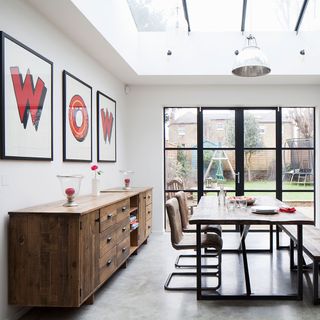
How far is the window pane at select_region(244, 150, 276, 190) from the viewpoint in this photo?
6957mm

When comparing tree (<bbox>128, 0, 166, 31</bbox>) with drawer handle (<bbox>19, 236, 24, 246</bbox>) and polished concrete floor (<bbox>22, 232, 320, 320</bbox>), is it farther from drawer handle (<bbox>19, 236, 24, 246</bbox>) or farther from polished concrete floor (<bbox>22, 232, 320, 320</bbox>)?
drawer handle (<bbox>19, 236, 24, 246</bbox>)

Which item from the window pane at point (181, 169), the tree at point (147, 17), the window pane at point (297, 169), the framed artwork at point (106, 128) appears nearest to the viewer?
the framed artwork at point (106, 128)

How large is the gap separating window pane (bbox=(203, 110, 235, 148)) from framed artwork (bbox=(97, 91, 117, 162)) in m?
1.86

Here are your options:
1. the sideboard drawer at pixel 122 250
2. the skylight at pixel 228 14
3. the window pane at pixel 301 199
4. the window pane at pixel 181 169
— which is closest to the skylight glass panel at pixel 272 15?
the skylight at pixel 228 14

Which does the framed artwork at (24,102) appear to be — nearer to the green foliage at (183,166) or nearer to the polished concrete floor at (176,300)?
the polished concrete floor at (176,300)

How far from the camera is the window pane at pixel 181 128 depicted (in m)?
7.05

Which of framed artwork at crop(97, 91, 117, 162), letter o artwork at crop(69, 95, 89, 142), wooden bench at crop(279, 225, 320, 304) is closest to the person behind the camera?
wooden bench at crop(279, 225, 320, 304)

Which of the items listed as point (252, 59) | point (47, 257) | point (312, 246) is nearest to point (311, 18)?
point (252, 59)

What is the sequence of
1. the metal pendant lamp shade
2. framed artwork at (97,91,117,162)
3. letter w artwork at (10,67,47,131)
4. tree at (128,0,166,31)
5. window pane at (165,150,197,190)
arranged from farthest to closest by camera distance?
window pane at (165,150,197,190)
tree at (128,0,166,31)
framed artwork at (97,91,117,162)
the metal pendant lamp shade
letter w artwork at (10,67,47,131)

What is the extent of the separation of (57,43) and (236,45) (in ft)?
10.6

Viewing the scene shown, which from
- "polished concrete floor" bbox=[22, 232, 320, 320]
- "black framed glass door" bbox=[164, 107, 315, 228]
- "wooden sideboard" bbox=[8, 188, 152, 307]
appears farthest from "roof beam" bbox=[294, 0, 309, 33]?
"wooden sideboard" bbox=[8, 188, 152, 307]

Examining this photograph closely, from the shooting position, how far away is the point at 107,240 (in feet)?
12.0

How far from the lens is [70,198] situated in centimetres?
333

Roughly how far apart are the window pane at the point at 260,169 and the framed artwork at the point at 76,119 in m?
3.32
